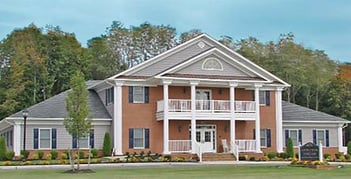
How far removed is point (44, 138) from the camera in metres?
40.8

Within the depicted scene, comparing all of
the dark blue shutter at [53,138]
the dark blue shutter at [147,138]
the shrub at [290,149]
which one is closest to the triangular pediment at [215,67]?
the dark blue shutter at [147,138]

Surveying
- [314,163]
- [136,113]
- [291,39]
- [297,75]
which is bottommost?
[314,163]

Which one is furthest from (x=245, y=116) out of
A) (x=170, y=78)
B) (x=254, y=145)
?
(x=170, y=78)

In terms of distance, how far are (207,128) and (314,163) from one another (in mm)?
13010

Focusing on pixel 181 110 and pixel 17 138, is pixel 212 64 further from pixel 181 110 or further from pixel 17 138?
pixel 17 138

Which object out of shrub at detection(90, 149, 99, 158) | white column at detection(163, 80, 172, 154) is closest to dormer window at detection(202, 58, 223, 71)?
white column at detection(163, 80, 172, 154)

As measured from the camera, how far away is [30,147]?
4047 cm

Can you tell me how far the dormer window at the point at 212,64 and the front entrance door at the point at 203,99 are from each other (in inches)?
75.7

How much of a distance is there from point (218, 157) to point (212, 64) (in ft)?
20.8

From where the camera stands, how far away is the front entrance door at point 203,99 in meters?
41.6

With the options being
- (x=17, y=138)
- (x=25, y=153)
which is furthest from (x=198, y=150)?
(x=17, y=138)

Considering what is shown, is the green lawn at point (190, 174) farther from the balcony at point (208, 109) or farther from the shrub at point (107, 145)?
the balcony at point (208, 109)

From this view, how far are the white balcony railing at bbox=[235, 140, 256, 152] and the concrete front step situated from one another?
4.16ft

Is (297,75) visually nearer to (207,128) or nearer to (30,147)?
(207,128)
